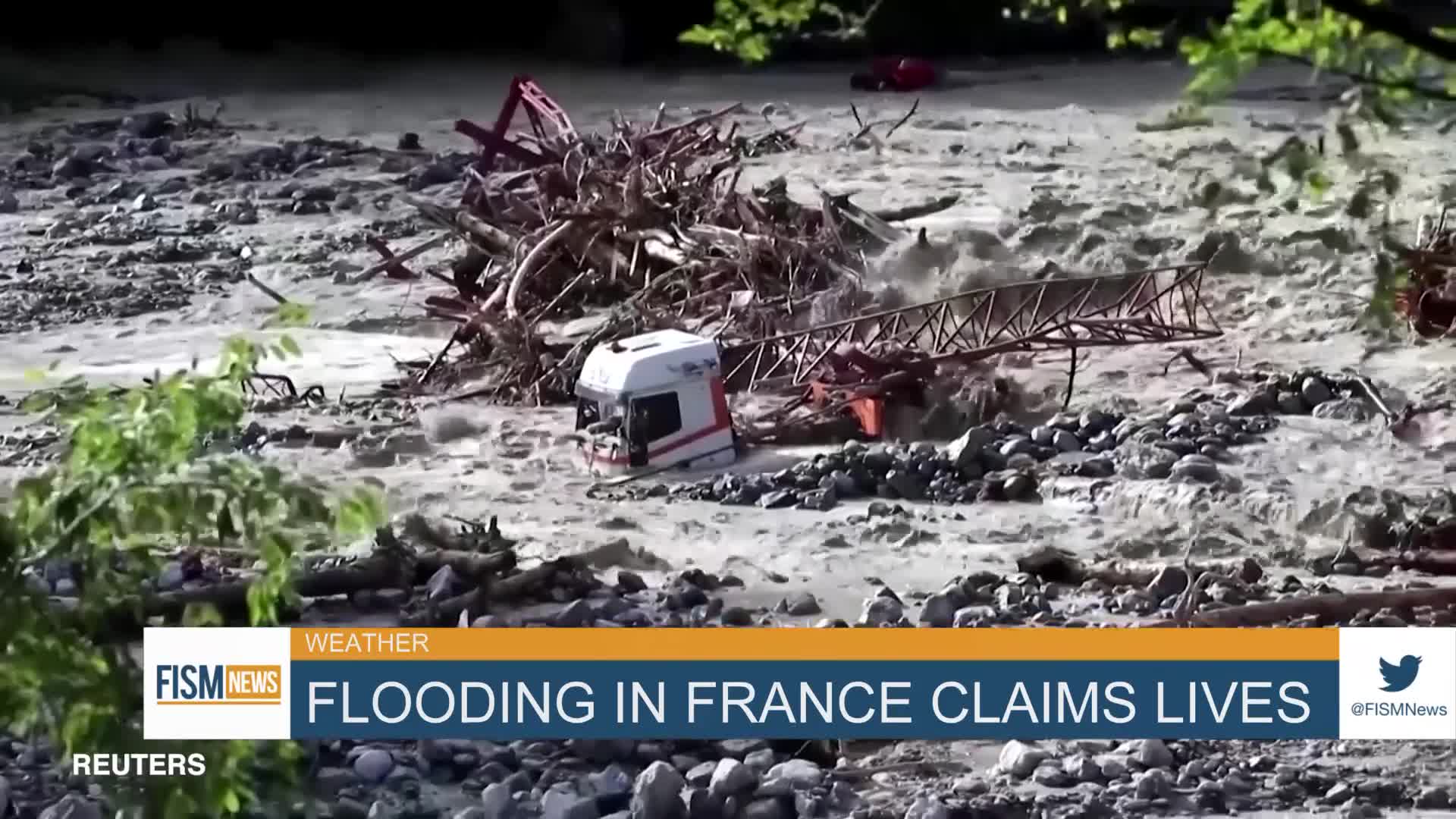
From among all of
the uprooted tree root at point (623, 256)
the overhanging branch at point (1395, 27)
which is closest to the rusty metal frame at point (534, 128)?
the uprooted tree root at point (623, 256)

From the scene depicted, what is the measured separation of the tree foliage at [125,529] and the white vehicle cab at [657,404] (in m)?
3.14

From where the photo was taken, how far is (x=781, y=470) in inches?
193

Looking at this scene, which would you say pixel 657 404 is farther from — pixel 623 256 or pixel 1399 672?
pixel 1399 672

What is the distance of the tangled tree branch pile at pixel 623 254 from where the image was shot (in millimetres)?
5969

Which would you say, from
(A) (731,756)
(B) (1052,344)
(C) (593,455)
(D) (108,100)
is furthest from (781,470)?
(D) (108,100)

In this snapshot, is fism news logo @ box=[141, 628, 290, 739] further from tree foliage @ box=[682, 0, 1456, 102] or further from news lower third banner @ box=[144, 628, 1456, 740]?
tree foliage @ box=[682, 0, 1456, 102]

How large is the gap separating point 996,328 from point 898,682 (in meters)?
3.29

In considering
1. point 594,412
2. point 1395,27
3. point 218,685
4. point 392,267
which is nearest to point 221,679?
point 218,685

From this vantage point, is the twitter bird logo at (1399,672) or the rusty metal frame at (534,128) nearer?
the twitter bird logo at (1399,672)

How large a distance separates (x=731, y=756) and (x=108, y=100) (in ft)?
31.2

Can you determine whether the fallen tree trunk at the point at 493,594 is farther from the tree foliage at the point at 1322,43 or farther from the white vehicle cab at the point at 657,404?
the tree foliage at the point at 1322,43

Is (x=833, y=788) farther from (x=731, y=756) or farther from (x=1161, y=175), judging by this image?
(x=1161, y=175)

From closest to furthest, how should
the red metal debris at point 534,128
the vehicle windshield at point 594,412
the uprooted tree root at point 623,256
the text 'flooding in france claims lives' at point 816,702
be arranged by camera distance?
1. the text 'flooding in france claims lives' at point 816,702
2. the vehicle windshield at point 594,412
3. the uprooted tree root at point 623,256
4. the red metal debris at point 534,128

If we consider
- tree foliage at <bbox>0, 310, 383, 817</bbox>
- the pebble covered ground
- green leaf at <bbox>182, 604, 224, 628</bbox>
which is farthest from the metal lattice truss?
tree foliage at <bbox>0, 310, 383, 817</bbox>
